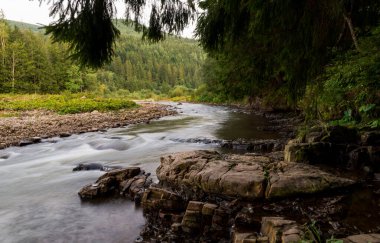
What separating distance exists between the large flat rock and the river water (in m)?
1.15

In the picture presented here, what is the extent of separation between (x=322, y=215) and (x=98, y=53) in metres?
3.76

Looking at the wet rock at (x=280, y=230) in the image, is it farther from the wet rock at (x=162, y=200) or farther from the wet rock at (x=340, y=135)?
the wet rock at (x=340, y=135)

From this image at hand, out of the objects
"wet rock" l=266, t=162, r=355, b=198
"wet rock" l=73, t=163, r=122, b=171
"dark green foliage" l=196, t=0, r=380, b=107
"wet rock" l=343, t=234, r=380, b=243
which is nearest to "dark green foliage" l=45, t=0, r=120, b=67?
"dark green foliage" l=196, t=0, r=380, b=107

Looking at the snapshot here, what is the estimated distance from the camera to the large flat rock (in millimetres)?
4801

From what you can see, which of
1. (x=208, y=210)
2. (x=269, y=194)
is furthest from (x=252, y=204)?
(x=208, y=210)

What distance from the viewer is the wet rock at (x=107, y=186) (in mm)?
6615

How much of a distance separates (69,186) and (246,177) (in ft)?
15.3

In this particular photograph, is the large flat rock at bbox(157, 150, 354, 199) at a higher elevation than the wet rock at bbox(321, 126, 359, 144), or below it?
below

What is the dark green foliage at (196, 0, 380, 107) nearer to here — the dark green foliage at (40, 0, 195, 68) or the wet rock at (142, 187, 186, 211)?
the dark green foliage at (40, 0, 195, 68)

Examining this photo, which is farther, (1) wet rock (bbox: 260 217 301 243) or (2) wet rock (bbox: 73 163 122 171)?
(2) wet rock (bbox: 73 163 122 171)

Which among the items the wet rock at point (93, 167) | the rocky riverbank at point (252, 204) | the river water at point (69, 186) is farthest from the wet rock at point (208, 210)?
the wet rock at point (93, 167)

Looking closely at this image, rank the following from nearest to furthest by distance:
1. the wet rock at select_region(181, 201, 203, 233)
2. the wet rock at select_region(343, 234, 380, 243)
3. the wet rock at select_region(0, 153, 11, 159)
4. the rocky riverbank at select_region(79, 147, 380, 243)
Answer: the wet rock at select_region(343, 234, 380, 243) → the rocky riverbank at select_region(79, 147, 380, 243) → the wet rock at select_region(181, 201, 203, 233) → the wet rock at select_region(0, 153, 11, 159)

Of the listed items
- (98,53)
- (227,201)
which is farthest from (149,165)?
(98,53)

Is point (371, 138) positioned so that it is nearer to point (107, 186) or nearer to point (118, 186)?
point (118, 186)
